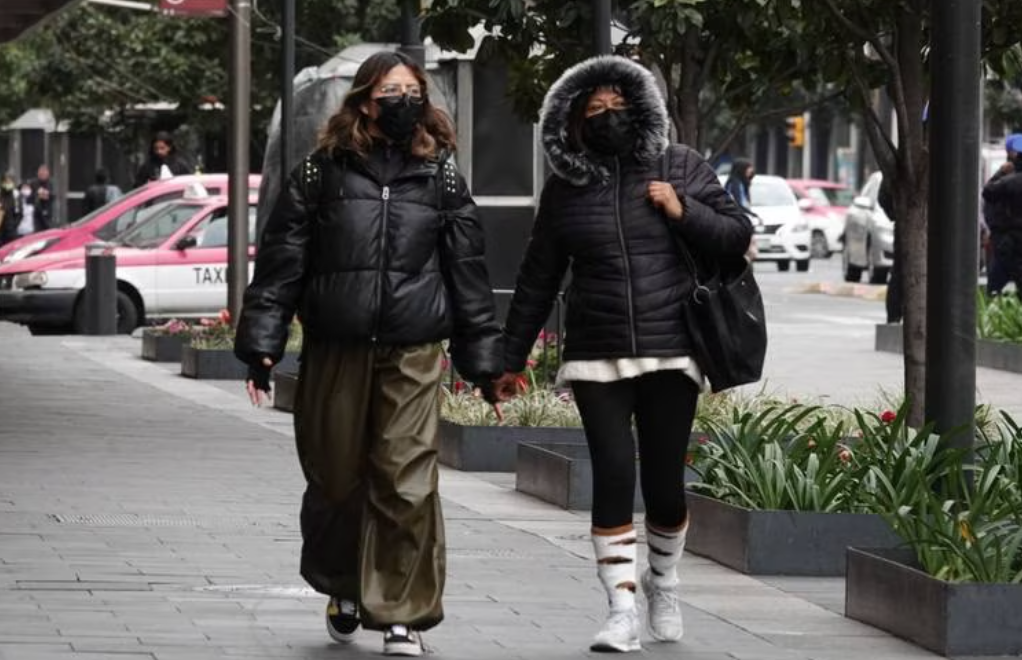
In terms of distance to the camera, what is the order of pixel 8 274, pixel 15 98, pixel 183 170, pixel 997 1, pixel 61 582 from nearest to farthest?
pixel 61 582
pixel 997 1
pixel 8 274
pixel 183 170
pixel 15 98

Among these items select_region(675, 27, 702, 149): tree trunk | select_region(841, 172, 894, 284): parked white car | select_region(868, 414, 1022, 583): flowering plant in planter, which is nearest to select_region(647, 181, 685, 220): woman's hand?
select_region(868, 414, 1022, 583): flowering plant in planter

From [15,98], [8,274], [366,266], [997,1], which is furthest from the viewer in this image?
[15,98]

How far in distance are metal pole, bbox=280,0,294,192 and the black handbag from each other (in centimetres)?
1235

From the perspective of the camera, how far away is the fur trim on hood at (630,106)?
8461mm

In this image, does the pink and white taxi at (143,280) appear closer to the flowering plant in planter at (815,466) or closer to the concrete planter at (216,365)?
the concrete planter at (216,365)

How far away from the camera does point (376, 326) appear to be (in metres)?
8.20

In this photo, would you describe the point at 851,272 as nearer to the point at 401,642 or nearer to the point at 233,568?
the point at 233,568

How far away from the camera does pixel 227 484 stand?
1305 centimetres

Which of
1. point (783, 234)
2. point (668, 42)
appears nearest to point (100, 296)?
point (668, 42)

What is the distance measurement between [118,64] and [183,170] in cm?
770

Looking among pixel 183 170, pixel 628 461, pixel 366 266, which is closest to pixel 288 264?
pixel 366 266

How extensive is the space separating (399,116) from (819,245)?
46172mm

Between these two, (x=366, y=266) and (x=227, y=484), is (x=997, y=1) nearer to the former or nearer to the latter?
(x=227, y=484)

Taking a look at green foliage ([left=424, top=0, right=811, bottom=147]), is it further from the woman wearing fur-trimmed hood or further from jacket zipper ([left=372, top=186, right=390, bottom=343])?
jacket zipper ([left=372, top=186, right=390, bottom=343])
